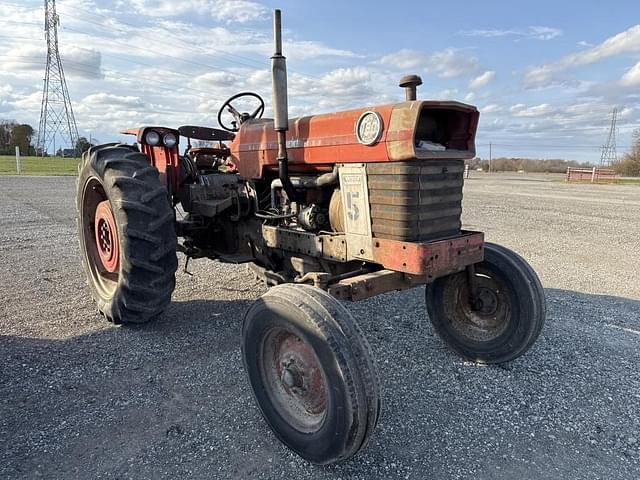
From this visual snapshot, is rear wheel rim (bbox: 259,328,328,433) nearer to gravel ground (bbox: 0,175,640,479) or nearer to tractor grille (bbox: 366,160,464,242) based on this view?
gravel ground (bbox: 0,175,640,479)

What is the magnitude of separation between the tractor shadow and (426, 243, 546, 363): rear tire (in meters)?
0.15

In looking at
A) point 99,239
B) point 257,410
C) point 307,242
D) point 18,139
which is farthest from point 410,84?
point 18,139

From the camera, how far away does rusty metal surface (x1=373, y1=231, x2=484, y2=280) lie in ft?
9.09

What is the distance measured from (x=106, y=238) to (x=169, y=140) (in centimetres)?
112

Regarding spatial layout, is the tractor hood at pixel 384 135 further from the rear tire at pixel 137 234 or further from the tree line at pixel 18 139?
the tree line at pixel 18 139

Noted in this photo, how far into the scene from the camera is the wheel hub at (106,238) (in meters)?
4.32

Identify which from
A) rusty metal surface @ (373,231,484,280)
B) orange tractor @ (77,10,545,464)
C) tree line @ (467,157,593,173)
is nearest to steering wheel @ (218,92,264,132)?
orange tractor @ (77,10,545,464)

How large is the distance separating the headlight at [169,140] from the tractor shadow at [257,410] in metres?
1.72

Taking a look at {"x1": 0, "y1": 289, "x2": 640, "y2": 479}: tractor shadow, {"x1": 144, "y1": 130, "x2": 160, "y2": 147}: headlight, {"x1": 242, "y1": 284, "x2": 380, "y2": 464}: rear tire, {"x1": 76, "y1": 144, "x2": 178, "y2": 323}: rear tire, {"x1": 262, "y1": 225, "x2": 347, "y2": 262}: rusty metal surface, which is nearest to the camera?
{"x1": 242, "y1": 284, "x2": 380, "y2": 464}: rear tire

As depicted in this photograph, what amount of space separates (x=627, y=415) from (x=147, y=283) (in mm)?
3430

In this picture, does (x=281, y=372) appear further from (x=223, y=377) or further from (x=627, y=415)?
(x=627, y=415)

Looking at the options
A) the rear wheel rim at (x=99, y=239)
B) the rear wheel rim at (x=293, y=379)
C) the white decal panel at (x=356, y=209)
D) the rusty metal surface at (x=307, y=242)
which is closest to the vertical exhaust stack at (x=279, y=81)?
the white decal panel at (x=356, y=209)

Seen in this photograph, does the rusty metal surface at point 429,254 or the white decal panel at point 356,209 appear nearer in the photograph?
the rusty metal surface at point 429,254

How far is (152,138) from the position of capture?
4566 mm
